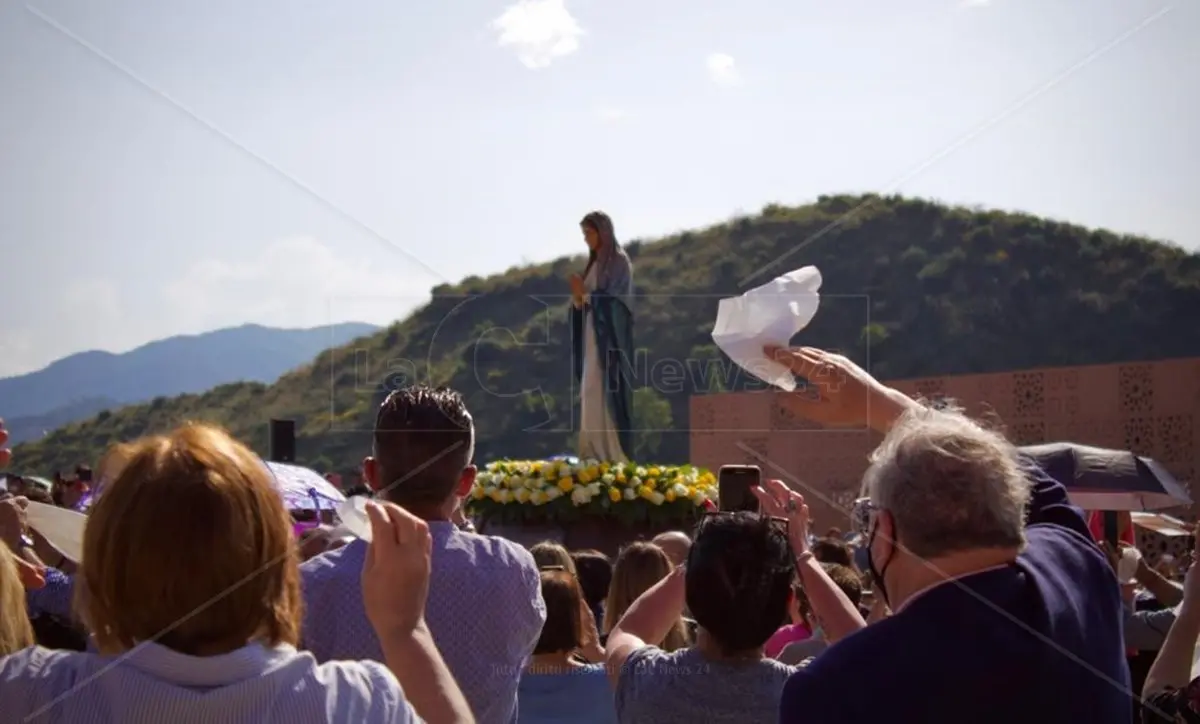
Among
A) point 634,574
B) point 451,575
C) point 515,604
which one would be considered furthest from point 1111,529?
point 451,575

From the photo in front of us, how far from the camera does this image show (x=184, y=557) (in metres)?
1.91

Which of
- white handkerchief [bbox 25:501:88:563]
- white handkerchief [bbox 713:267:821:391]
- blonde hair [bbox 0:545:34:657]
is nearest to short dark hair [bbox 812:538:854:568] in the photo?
white handkerchief [bbox 713:267:821:391]

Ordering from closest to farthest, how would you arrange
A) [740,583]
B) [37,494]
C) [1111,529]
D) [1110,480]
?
[740,583]
[1111,529]
[37,494]
[1110,480]

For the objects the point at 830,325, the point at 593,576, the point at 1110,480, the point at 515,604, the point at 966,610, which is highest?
the point at 830,325

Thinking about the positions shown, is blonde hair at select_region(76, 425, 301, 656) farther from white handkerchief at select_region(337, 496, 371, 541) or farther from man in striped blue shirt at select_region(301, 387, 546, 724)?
man in striped blue shirt at select_region(301, 387, 546, 724)

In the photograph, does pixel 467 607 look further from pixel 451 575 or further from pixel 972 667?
pixel 972 667

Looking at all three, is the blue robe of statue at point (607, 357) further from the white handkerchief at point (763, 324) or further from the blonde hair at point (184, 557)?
the blonde hair at point (184, 557)

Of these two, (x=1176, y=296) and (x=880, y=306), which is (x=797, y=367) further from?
(x=880, y=306)

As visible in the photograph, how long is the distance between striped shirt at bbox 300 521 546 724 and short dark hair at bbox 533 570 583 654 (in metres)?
0.94

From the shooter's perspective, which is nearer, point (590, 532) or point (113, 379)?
point (590, 532)

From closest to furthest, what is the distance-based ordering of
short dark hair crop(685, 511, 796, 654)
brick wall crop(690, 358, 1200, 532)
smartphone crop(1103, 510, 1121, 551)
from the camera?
short dark hair crop(685, 511, 796, 654) < smartphone crop(1103, 510, 1121, 551) < brick wall crop(690, 358, 1200, 532)

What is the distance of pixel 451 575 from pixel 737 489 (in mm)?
882

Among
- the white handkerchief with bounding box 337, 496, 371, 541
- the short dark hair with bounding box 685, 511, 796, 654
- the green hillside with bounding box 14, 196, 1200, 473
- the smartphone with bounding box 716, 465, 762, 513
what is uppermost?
the green hillside with bounding box 14, 196, 1200, 473

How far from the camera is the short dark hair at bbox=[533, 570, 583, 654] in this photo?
4074 millimetres
